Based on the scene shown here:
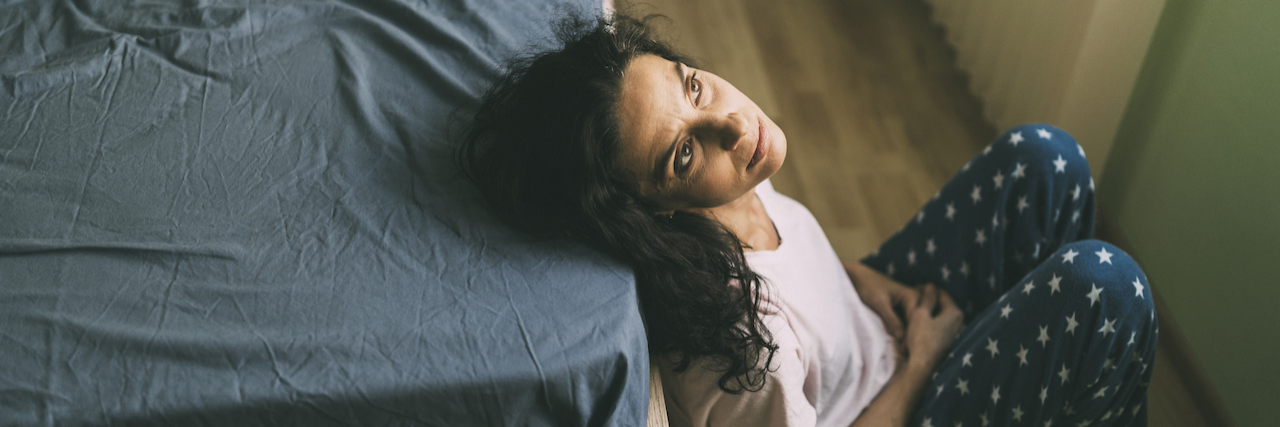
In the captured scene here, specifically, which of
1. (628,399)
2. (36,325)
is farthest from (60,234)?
(628,399)

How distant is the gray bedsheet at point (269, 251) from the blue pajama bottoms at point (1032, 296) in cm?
48

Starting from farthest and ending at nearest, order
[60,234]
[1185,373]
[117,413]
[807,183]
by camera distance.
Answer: [807,183]
[1185,373]
[60,234]
[117,413]

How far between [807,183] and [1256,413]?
0.92 m

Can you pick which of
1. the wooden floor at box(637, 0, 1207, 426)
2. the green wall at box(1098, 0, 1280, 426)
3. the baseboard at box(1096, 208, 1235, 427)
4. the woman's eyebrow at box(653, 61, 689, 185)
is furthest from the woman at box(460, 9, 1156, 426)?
the wooden floor at box(637, 0, 1207, 426)

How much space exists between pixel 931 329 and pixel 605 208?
0.55m

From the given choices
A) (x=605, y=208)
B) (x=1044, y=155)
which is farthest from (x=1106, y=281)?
(x=605, y=208)

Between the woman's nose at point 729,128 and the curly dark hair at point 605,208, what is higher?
the woman's nose at point 729,128

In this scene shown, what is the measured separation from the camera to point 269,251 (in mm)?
881

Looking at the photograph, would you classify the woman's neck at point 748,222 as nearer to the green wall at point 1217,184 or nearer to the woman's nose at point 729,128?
the woman's nose at point 729,128

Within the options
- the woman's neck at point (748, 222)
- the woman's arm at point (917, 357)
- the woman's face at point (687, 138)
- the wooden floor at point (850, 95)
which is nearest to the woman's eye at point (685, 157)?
the woman's face at point (687, 138)

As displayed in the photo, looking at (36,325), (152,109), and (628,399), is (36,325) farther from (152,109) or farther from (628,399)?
(628,399)

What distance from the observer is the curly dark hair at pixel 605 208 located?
2.98 feet

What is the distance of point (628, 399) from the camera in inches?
32.8

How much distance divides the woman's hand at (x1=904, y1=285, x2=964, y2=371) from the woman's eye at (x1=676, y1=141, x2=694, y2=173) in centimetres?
46
